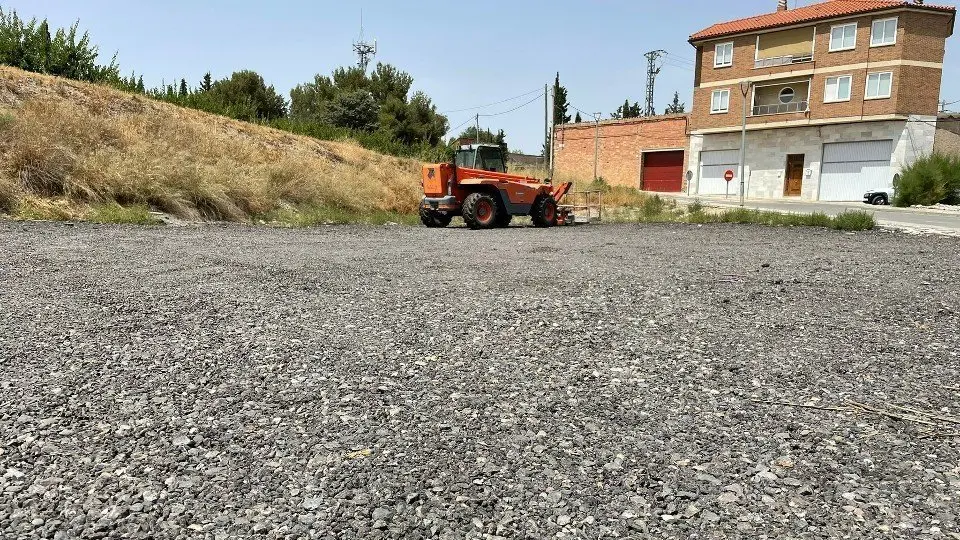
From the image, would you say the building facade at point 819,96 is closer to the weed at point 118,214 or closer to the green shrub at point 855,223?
the green shrub at point 855,223

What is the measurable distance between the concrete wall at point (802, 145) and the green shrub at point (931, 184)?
4.48 m

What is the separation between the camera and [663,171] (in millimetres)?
47406

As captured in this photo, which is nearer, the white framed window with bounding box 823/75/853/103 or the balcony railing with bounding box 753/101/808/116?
the white framed window with bounding box 823/75/853/103

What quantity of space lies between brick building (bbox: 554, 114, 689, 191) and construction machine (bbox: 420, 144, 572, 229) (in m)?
27.0

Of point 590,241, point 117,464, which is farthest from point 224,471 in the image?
point 590,241

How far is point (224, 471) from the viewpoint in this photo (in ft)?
8.01

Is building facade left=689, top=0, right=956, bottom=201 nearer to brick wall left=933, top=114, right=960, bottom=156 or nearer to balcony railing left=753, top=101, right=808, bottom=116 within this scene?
balcony railing left=753, top=101, right=808, bottom=116

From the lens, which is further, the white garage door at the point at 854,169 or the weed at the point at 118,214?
the white garage door at the point at 854,169

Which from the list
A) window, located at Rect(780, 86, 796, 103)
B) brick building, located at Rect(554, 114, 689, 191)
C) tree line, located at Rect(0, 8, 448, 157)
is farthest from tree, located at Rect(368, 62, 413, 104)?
window, located at Rect(780, 86, 796, 103)

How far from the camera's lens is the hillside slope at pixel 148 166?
1216cm

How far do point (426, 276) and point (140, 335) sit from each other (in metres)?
3.30

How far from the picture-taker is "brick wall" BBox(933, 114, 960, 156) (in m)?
34.5

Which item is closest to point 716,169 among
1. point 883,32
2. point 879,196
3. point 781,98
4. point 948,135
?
point 781,98

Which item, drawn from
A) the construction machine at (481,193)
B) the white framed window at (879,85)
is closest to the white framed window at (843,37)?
the white framed window at (879,85)
